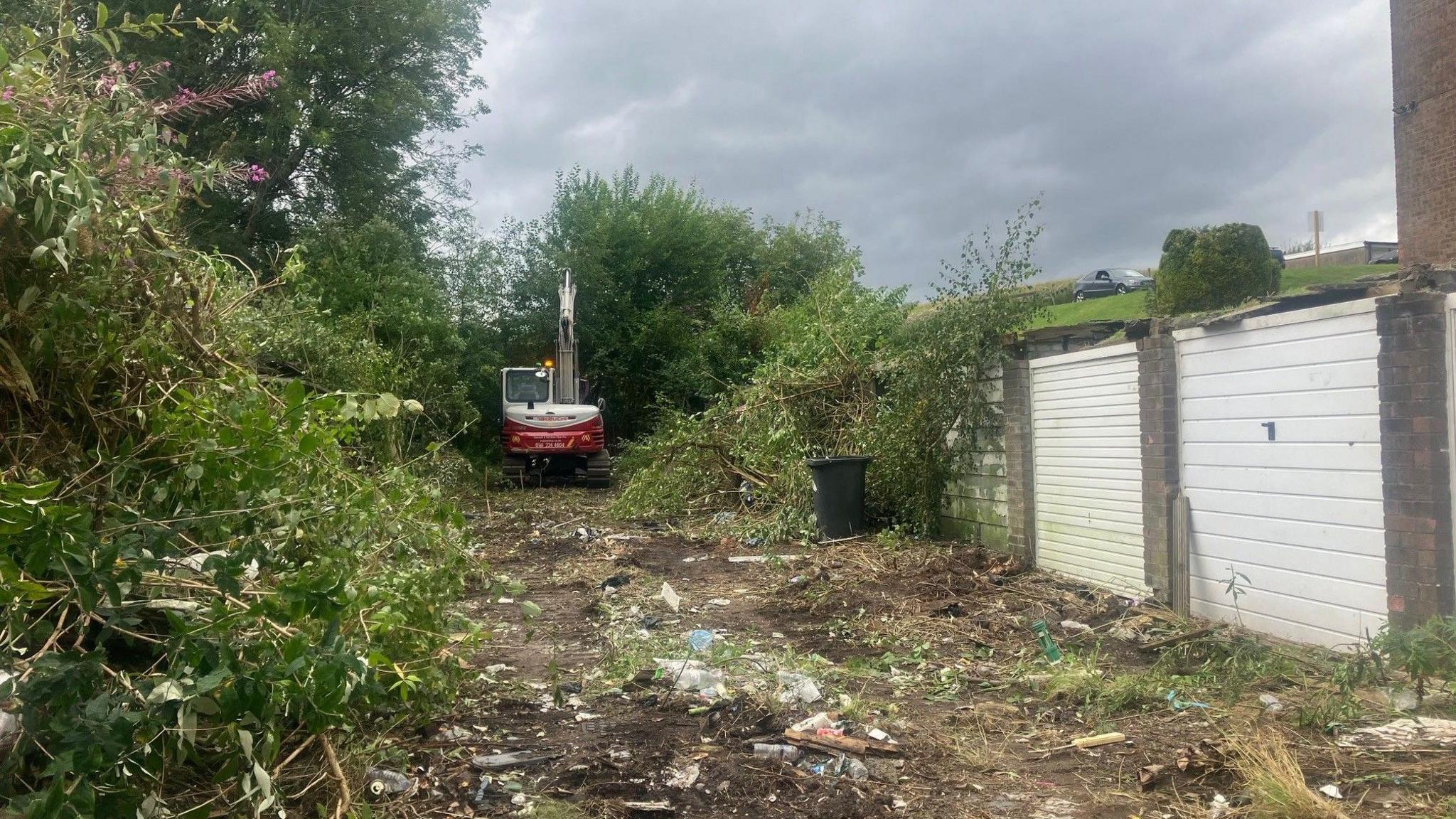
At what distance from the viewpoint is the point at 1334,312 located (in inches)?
211

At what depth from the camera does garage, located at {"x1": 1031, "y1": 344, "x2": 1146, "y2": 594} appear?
736 centimetres

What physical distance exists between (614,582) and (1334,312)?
595 centimetres

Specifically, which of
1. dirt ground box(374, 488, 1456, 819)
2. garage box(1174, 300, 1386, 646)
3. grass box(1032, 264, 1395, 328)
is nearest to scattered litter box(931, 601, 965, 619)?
dirt ground box(374, 488, 1456, 819)

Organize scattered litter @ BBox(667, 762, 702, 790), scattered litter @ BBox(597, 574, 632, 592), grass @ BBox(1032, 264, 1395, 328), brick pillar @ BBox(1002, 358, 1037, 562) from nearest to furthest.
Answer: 1. scattered litter @ BBox(667, 762, 702, 790)
2. scattered litter @ BBox(597, 574, 632, 592)
3. brick pillar @ BBox(1002, 358, 1037, 562)
4. grass @ BBox(1032, 264, 1395, 328)

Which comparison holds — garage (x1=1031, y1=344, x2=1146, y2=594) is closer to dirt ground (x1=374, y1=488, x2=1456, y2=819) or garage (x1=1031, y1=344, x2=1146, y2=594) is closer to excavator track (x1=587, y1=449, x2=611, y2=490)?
dirt ground (x1=374, y1=488, x2=1456, y2=819)

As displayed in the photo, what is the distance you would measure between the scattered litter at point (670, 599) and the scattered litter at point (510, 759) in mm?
3112

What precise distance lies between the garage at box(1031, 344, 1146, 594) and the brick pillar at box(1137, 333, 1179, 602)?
14 centimetres

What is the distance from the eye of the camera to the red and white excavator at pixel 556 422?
57.4 ft

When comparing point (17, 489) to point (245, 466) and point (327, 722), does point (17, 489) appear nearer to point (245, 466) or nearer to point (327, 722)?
point (245, 466)

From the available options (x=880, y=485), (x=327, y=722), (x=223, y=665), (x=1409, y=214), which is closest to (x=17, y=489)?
(x=223, y=665)

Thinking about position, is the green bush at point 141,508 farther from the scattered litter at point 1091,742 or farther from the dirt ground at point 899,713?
the scattered litter at point 1091,742

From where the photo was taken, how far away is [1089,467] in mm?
7945

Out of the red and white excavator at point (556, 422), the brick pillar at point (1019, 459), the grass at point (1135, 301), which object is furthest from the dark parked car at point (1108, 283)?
the brick pillar at point (1019, 459)

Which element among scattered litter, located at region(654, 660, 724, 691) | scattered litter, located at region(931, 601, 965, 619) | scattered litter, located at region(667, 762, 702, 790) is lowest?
scattered litter, located at region(931, 601, 965, 619)
